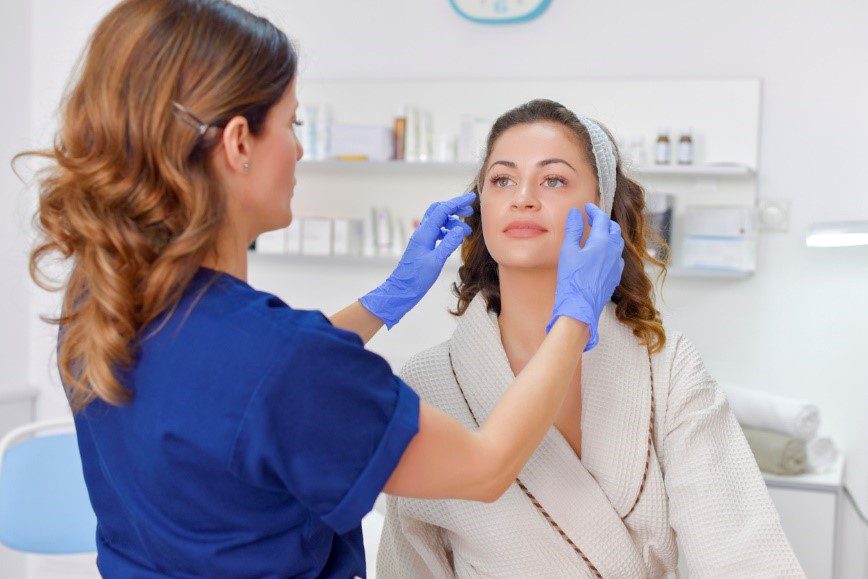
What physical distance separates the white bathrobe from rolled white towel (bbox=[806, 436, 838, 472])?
147 cm

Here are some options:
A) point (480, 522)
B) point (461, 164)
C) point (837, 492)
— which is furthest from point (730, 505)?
point (461, 164)

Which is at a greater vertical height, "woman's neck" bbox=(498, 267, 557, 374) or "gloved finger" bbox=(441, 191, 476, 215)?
"gloved finger" bbox=(441, 191, 476, 215)

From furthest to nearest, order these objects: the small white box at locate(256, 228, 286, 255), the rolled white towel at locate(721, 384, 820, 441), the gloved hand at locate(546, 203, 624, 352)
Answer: the small white box at locate(256, 228, 286, 255)
the rolled white towel at locate(721, 384, 820, 441)
the gloved hand at locate(546, 203, 624, 352)

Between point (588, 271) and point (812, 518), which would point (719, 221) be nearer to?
point (812, 518)

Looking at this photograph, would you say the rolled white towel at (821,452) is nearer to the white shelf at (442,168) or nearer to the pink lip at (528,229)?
the white shelf at (442,168)

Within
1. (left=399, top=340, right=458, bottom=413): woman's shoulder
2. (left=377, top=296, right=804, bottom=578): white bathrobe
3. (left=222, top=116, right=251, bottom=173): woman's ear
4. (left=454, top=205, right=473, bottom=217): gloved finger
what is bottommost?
(left=377, top=296, right=804, bottom=578): white bathrobe

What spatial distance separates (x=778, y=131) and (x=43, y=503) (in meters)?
2.32

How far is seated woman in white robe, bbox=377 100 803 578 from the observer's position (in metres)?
1.24

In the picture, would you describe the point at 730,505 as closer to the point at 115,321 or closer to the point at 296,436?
the point at 296,436

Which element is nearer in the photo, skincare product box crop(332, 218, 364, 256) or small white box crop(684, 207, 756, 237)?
small white box crop(684, 207, 756, 237)

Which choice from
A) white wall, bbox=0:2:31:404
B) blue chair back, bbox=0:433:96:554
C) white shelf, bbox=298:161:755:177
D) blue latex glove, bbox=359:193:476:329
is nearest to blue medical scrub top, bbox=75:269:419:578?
blue latex glove, bbox=359:193:476:329

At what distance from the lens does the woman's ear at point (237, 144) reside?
90cm

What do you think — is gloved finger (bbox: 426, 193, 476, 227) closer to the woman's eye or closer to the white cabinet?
the woman's eye

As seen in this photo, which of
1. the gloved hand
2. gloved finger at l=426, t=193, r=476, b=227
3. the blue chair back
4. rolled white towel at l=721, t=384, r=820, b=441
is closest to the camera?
the gloved hand
